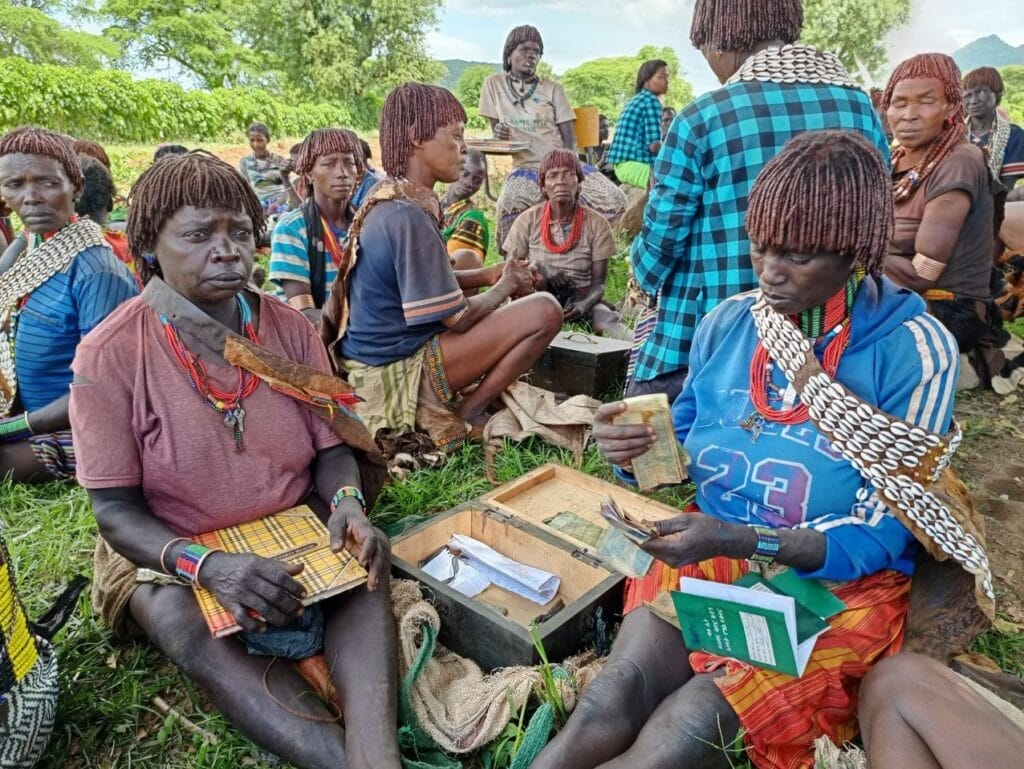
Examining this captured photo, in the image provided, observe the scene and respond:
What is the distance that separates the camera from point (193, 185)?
1.83 meters

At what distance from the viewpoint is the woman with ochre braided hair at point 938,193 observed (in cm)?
344

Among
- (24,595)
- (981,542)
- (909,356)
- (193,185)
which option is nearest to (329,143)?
(193,185)

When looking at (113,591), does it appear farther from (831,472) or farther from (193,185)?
(831,472)

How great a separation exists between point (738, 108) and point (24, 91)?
66.9ft

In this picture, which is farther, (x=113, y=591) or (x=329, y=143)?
(x=329, y=143)

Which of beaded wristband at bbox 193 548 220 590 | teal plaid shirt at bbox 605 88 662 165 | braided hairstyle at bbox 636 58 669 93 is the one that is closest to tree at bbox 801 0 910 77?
braided hairstyle at bbox 636 58 669 93

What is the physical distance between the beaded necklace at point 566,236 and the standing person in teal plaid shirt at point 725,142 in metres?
2.26

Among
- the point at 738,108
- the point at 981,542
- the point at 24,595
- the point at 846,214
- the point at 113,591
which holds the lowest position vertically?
the point at 24,595

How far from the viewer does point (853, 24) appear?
38.5 m

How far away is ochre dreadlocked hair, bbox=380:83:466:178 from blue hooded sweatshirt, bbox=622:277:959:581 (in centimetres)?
191

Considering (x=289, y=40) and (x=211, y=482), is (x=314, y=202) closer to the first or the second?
(x=211, y=482)

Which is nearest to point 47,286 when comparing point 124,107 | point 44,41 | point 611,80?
point 124,107

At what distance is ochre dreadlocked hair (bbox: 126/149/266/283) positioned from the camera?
1828 millimetres

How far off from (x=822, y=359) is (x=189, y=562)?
1.59 meters
